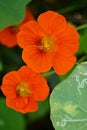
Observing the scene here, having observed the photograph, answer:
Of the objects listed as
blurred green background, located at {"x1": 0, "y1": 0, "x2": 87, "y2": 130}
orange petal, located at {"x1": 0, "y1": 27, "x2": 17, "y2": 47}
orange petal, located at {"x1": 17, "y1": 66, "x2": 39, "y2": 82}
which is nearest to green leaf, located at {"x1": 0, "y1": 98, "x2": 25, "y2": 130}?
blurred green background, located at {"x1": 0, "y1": 0, "x2": 87, "y2": 130}

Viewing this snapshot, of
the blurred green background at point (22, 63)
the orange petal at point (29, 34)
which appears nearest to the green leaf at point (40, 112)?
the blurred green background at point (22, 63)

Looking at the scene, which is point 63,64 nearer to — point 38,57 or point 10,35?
point 38,57

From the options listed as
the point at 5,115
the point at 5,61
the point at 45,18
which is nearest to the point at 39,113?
the point at 5,115

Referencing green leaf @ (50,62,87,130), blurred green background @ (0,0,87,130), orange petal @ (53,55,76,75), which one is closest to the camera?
green leaf @ (50,62,87,130)

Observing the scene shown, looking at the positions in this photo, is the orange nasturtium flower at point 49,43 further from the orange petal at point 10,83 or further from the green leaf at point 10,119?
the green leaf at point 10,119

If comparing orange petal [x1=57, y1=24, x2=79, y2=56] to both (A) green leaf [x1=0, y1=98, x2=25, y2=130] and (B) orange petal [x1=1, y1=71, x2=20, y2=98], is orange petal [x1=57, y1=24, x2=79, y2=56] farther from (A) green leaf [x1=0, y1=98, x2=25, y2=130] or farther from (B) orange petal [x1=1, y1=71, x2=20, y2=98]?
(A) green leaf [x1=0, y1=98, x2=25, y2=130]

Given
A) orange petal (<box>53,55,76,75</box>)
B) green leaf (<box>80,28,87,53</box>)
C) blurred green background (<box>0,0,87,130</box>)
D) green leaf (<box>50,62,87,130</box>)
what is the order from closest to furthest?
green leaf (<box>50,62,87,130</box>)
orange petal (<box>53,55,76,75</box>)
green leaf (<box>80,28,87,53</box>)
blurred green background (<box>0,0,87,130</box>)

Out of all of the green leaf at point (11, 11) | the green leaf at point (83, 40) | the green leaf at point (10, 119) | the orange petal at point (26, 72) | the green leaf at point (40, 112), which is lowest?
the green leaf at point (40, 112)
